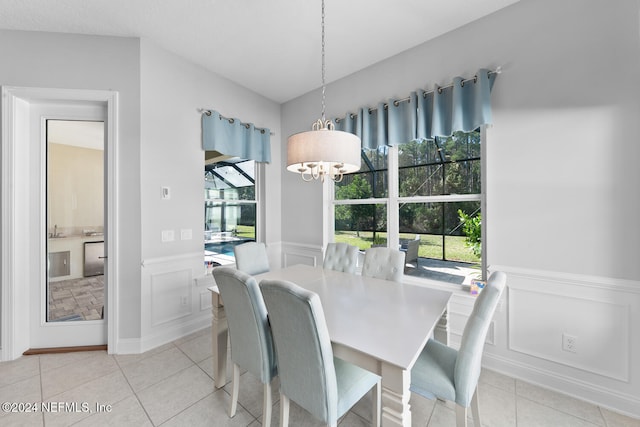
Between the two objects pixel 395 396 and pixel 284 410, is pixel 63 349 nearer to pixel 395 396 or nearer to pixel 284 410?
pixel 284 410

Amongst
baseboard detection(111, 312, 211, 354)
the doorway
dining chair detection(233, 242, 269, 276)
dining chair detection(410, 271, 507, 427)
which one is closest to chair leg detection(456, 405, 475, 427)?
dining chair detection(410, 271, 507, 427)

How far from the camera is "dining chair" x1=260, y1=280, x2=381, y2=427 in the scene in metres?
1.11

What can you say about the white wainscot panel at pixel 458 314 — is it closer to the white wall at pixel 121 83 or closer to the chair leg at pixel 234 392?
the chair leg at pixel 234 392

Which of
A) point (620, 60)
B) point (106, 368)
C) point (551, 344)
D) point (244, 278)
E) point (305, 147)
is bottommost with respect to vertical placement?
point (106, 368)

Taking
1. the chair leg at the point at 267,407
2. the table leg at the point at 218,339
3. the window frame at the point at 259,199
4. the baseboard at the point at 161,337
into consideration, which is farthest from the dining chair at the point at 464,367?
the window frame at the point at 259,199

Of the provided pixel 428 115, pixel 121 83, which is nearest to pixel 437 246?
pixel 428 115

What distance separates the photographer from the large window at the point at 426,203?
7.72 feet

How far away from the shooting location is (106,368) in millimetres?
2125

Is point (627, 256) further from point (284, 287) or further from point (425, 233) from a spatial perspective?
point (284, 287)

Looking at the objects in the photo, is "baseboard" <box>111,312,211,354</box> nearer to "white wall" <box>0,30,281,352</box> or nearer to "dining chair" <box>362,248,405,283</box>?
"white wall" <box>0,30,281,352</box>

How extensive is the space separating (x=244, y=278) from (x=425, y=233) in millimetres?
1978

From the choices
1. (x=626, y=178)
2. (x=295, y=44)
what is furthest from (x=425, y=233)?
(x=295, y=44)

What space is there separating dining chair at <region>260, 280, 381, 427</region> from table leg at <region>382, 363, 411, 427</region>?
0.74ft

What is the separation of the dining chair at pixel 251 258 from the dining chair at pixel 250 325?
3.08 ft
